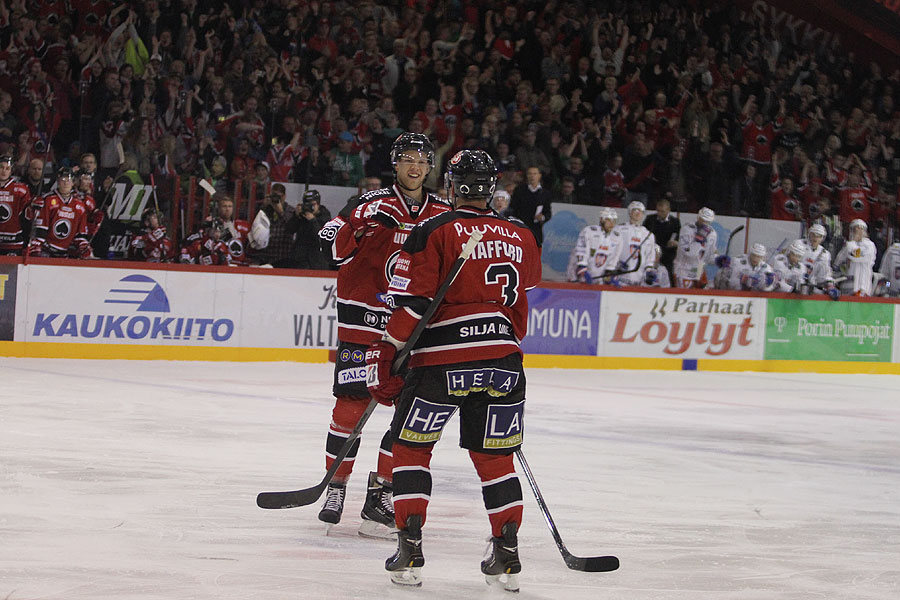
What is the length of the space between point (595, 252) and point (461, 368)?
9.81 m

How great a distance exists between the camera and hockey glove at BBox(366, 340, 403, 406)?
3.94 m

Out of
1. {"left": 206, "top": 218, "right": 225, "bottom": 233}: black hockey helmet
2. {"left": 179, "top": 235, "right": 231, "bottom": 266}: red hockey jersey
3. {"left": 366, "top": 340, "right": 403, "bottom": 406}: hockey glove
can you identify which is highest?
{"left": 206, "top": 218, "right": 225, "bottom": 233}: black hockey helmet

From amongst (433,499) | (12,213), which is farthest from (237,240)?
(433,499)

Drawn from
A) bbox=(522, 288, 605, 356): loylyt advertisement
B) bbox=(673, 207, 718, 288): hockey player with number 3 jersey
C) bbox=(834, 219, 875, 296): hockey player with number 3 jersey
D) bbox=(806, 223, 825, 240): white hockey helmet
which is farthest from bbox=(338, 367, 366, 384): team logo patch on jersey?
bbox=(834, 219, 875, 296): hockey player with number 3 jersey

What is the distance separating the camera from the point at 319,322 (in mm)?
12227

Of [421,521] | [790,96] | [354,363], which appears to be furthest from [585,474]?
[790,96]

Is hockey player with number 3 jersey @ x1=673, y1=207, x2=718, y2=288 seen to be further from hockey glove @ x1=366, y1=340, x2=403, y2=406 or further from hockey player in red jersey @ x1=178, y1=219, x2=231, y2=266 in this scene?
hockey glove @ x1=366, y1=340, x2=403, y2=406

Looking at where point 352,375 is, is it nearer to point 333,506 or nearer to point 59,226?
point 333,506

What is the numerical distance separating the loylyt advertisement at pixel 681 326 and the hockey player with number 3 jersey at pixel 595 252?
1.20 ft

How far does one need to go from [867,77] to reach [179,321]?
44.8 ft

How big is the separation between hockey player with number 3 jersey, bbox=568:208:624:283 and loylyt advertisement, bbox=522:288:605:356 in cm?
22

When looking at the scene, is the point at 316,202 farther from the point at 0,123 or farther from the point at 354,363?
the point at 354,363

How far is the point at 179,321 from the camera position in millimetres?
11594

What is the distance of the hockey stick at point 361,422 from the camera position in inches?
152
